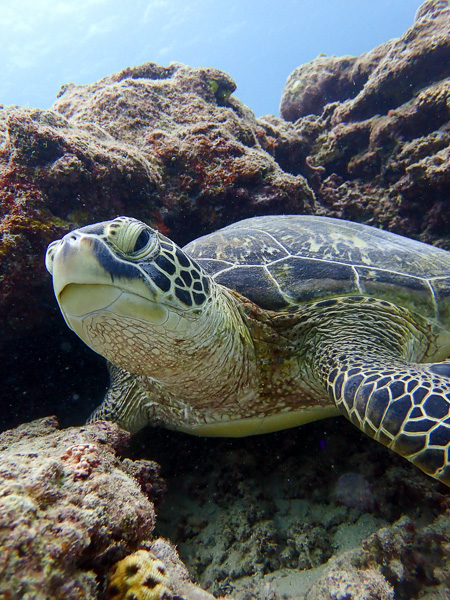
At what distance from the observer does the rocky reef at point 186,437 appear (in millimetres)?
853

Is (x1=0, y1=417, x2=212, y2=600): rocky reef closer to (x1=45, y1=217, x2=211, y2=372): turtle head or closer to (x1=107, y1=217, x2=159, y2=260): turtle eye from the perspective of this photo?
(x1=45, y1=217, x2=211, y2=372): turtle head

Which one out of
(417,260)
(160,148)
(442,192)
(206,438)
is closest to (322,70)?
(442,192)

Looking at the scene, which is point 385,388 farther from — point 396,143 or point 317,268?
point 396,143

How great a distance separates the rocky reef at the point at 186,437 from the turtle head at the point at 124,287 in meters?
0.44

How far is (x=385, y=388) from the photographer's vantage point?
1396 mm

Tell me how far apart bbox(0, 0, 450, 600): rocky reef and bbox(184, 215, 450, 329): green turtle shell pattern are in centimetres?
93

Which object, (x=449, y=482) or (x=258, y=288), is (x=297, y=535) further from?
(x=258, y=288)

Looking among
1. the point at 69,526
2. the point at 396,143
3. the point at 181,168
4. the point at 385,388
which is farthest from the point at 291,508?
the point at 396,143

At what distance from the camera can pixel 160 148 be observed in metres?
3.44

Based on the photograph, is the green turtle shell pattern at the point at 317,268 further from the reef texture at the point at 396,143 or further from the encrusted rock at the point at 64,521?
the reef texture at the point at 396,143

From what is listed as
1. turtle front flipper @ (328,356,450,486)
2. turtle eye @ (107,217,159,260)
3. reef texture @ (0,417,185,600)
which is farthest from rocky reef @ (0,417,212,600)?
turtle front flipper @ (328,356,450,486)

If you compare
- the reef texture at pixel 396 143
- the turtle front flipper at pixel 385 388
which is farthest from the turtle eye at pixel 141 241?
the reef texture at pixel 396 143

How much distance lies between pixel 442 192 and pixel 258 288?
299 cm

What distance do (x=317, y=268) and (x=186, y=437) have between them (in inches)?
63.0
